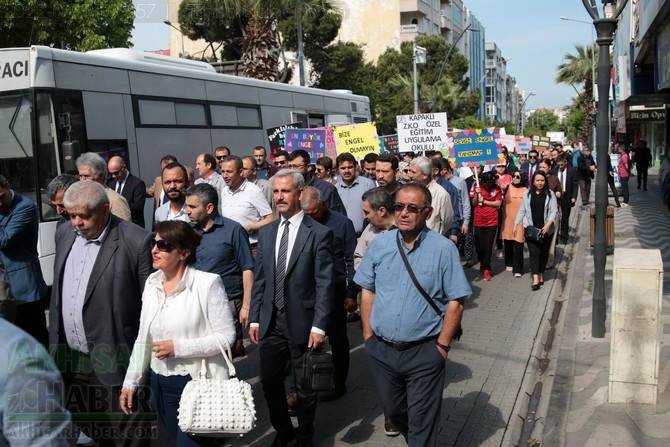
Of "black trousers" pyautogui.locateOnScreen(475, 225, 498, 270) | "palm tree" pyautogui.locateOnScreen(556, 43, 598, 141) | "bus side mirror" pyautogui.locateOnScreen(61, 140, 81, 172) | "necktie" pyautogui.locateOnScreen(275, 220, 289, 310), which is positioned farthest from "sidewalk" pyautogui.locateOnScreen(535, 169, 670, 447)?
"palm tree" pyautogui.locateOnScreen(556, 43, 598, 141)

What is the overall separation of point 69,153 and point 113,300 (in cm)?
613

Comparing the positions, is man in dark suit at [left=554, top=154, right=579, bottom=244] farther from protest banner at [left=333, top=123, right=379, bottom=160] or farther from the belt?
the belt

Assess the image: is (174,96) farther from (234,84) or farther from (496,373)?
(496,373)

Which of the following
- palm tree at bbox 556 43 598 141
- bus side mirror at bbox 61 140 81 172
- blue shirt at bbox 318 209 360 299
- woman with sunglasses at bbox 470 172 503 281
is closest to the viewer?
blue shirt at bbox 318 209 360 299

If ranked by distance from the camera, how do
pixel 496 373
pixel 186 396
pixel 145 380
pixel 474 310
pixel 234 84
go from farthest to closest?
pixel 234 84 → pixel 474 310 → pixel 496 373 → pixel 145 380 → pixel 186 396

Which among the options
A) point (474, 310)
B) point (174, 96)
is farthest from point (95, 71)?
point (474, 310)

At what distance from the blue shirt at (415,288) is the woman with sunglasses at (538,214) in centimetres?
674

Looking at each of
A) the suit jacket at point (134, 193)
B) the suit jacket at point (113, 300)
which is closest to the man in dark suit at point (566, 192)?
the suit jacket at point (134, 193)

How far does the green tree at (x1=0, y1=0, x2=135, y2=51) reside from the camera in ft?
73.0

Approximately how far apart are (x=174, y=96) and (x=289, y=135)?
85.1 inches

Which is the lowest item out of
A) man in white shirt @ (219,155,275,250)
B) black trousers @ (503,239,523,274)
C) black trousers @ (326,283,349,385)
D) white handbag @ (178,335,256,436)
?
black trousers @ (503,239,523,274)

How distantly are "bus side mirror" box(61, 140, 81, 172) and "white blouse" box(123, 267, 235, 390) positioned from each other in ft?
20.8

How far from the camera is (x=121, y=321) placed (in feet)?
13.3

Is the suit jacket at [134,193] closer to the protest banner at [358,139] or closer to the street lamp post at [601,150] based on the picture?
the protest banner at [358,139]
